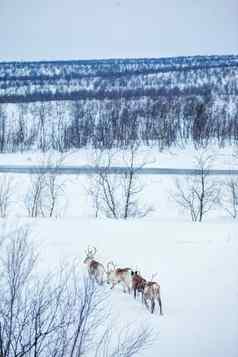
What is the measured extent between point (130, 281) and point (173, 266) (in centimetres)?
136

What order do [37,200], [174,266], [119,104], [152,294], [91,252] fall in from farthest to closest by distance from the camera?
[119,104] → [37,200] → [174,266] → [91,252] → [152,294]

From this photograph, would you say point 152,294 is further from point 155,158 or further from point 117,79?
point 117,79

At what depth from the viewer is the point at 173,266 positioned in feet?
25.0

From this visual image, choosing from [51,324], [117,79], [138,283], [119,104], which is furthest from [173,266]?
[117,79]

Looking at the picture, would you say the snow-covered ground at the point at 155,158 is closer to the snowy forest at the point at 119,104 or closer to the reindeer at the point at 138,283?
the snowy forest at the point at 119,104

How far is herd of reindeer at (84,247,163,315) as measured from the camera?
6.01m

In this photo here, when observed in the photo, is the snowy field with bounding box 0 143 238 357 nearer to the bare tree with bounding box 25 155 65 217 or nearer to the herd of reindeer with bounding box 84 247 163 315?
the herd of reindeer with bounding box 84 247 163 315

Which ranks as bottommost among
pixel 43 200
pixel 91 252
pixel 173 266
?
pixel 173 266

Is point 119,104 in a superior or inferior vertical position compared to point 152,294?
superior

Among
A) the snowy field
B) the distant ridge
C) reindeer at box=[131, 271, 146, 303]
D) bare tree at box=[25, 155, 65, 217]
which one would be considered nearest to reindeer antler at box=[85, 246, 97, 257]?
the snowy field

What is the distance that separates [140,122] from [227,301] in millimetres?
43536

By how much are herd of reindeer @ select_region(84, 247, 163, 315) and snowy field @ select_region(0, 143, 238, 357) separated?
15 centimetres

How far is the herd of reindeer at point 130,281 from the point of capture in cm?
601

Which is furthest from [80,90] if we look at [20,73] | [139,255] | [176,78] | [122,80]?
[139,255]
